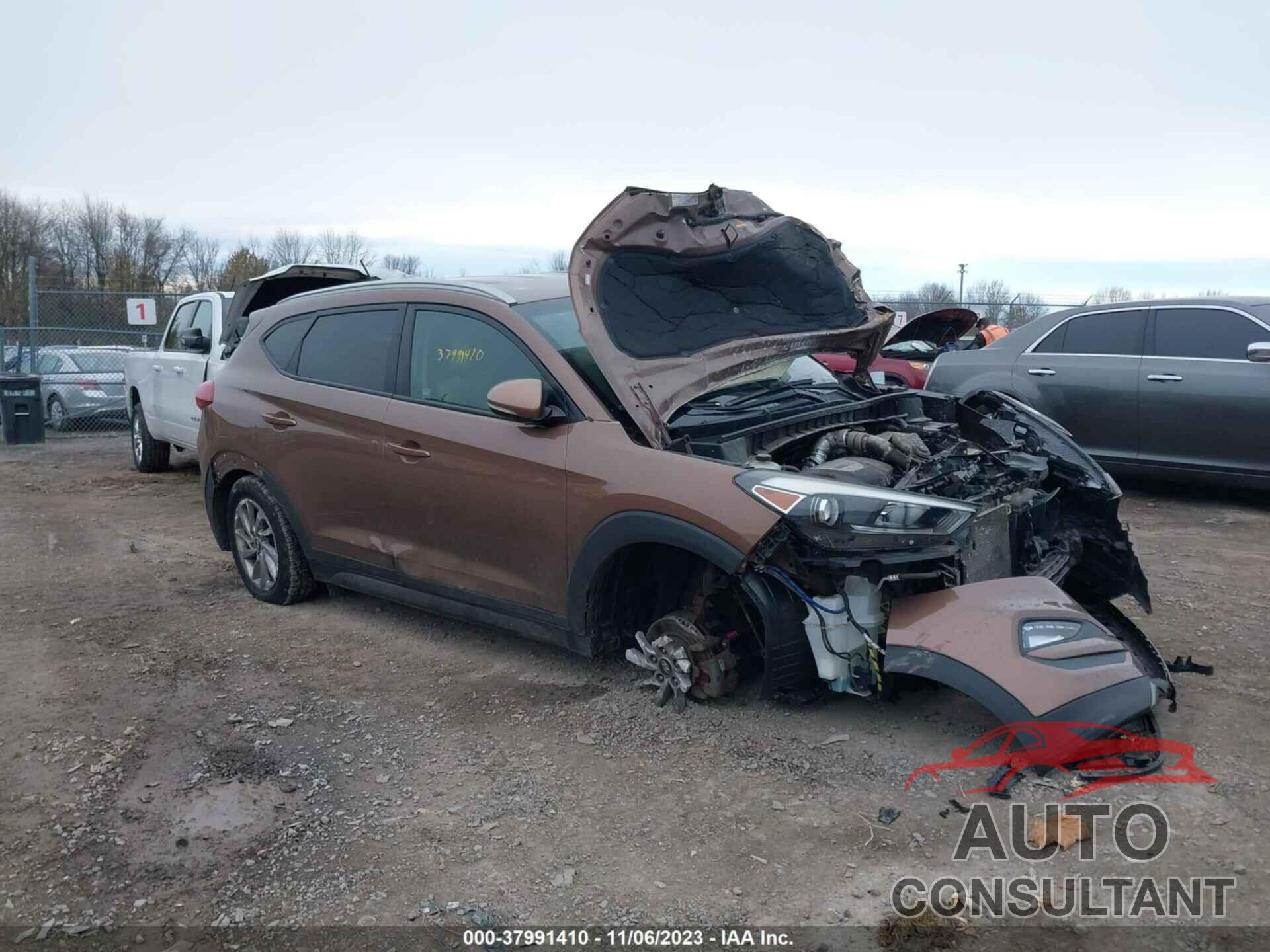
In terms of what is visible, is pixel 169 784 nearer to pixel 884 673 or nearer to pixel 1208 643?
pixel 884 673

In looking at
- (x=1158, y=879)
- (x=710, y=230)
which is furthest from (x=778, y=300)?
(x=1158, y=879)

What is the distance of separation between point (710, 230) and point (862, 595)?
64.6 inches

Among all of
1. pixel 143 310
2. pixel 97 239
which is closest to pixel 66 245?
pixel 97 239

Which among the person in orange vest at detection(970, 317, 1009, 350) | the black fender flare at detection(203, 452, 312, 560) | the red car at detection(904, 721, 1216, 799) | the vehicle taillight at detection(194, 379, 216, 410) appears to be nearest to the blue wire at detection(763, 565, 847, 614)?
the red car at detection(904, 721, 1216, 799)

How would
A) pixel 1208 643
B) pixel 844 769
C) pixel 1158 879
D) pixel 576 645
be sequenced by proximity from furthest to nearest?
pixel 1208 643 → pixel 576 645 → pixel 844 769 → pixel 1158 879

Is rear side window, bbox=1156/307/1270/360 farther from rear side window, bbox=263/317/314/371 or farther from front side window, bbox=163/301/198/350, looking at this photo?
front side window, bbox=163/301/198/350

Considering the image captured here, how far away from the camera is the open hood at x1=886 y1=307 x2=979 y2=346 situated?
8539mm

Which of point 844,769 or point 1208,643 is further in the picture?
point 1208,643

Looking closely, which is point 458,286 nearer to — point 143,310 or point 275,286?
point 275,286

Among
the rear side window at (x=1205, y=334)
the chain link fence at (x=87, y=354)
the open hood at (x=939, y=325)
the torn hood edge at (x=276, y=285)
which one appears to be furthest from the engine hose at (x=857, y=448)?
the chain link fence at (x=87, y=354)

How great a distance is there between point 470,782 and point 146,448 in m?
8.83

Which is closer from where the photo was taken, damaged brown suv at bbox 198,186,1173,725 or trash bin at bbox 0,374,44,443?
damaged brown suv at bbox 198,186,1173,725

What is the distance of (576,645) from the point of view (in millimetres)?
4164

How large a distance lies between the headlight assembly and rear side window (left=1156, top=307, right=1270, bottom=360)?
5.23m
